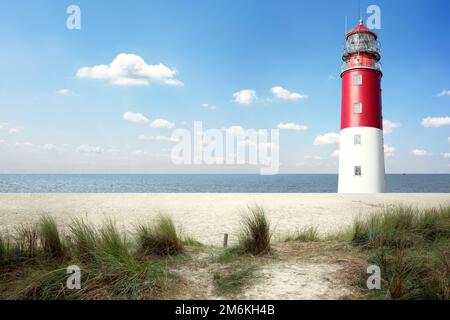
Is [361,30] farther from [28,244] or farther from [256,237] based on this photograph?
[28,244]

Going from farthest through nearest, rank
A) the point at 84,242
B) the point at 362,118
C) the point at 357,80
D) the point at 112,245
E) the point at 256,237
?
the point at 357,80 < the point at 362,118 < the point at 256,237 < the point at 84,242 < the point at 112,245

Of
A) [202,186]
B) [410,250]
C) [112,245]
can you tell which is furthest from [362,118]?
[202,186]

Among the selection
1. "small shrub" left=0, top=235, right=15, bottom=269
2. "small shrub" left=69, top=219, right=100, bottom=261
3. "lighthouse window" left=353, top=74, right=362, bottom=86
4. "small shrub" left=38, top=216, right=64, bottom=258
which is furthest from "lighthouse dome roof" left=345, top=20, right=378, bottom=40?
"small shrub" left=0, top=235, right=15, bottom=269

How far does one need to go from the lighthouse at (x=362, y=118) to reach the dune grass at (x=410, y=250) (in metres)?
13.6

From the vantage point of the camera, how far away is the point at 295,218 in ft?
43.4

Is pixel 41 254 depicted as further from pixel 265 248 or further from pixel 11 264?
pixel 265 248

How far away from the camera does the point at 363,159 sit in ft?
70.1

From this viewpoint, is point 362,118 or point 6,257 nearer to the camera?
point 6,257

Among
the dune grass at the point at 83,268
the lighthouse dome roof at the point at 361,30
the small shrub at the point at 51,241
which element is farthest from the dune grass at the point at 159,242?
the lighthouse dome roof at the point at 361,30

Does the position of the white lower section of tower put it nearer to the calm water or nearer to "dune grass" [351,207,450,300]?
"dune grass" [351,207,450,300]

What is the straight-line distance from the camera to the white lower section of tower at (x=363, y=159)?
69.6 ft

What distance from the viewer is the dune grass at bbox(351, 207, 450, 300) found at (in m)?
3.85

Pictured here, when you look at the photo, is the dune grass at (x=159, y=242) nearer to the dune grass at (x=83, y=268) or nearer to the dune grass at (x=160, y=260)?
the dune grass at (x=160, y=260)

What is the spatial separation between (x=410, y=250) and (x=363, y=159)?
1694 cm
